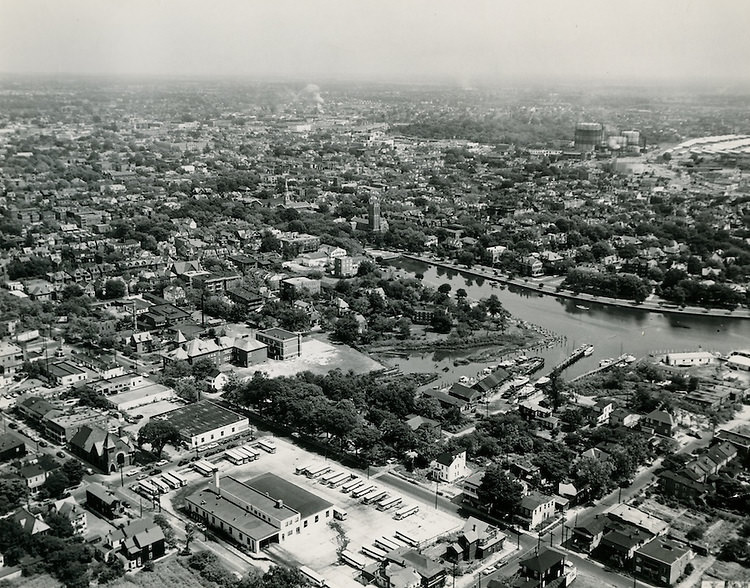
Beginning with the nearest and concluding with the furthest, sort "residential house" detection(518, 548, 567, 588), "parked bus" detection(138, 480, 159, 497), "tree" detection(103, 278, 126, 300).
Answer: "residential house" detection(518, 548, 567, 588) < "parked bus" detection(138, 480, 159, 497) < "tree" detection(103, 278, 126, 300)

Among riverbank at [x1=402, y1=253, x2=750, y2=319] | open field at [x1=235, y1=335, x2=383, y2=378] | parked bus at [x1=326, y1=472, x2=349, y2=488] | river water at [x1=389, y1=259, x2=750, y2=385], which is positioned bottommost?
river water at [x1=389, y1=259, x2=750, y2=385]

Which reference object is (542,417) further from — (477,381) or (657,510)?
(657,510)

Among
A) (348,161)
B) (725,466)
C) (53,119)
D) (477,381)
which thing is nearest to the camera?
(725,466)

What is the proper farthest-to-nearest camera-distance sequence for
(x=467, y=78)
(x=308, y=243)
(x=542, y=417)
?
1. (x=467, y=78)
2. (x=308, y=243)
3. (x=542, y=417)

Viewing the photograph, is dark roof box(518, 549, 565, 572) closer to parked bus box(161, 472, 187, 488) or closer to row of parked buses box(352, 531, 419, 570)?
row of parked buses box(352, 531, 419, 570)

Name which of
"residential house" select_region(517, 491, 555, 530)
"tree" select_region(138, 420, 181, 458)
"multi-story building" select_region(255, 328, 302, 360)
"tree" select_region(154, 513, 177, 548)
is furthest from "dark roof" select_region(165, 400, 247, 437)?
"residential house" select_region(517, 491, 555, 530)

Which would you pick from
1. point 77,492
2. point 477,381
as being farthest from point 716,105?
point 77,492

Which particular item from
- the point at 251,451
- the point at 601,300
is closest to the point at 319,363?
the point at 251,451
